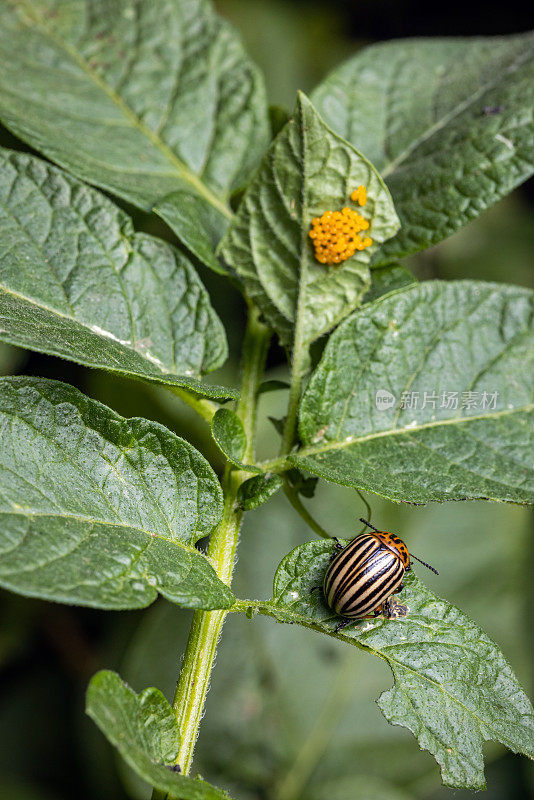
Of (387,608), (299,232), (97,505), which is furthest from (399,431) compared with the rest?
(97,505)

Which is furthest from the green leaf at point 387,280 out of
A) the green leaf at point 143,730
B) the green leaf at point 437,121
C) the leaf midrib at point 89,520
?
the green leaf at point 143,730

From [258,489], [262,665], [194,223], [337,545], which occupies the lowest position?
[262,665]

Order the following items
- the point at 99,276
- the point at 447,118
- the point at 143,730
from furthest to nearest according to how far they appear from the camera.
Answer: the point at 447,118 → the point at 99,276 → the point at 143,730

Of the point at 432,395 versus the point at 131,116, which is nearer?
the point at 432,395

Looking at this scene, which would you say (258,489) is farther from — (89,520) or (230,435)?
(89,520)

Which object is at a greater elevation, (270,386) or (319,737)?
(270,386)

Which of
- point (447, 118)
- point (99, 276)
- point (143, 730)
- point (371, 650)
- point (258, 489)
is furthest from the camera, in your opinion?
point (447, 118)
